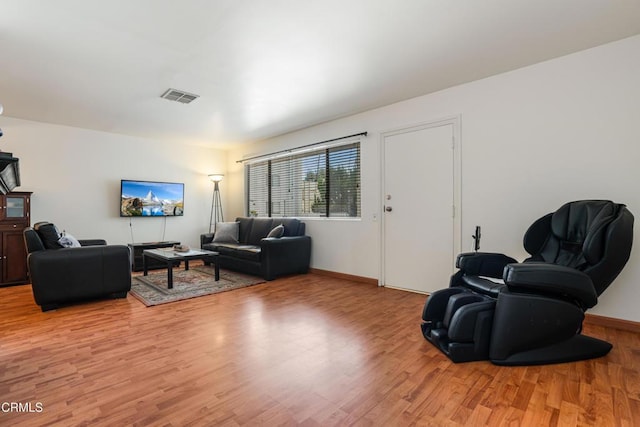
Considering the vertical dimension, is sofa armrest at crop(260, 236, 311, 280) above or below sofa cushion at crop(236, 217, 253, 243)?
below

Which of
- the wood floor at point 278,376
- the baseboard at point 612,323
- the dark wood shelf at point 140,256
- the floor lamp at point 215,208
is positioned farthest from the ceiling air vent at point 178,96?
the baseboard at point 612,323

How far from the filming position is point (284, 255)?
15.7ft

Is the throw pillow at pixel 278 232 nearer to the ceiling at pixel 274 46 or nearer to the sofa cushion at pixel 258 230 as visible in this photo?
the sofa cushion at pixel 258 230

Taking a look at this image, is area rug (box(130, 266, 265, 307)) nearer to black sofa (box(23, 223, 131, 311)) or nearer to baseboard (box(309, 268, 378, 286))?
black sofa (box(23, 223, 131, 311))

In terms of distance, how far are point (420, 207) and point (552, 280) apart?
6.54ft

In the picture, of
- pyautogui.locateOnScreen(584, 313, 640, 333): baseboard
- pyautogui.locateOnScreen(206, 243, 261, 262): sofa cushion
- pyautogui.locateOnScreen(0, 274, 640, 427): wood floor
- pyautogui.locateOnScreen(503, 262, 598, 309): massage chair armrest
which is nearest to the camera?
pyautogui.locateOnScreen(0, 274, 640, 427): wood floor

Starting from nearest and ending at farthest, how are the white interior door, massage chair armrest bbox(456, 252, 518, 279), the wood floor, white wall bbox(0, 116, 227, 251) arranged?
the wood floor, massage chair armrest bbox(456, 252, 518, 279), the white interior door, white wall bbox(0, 116, 227, 251)

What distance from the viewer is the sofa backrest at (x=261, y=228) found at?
17.2 ft


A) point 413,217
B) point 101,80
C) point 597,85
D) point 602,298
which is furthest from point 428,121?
point 101,80

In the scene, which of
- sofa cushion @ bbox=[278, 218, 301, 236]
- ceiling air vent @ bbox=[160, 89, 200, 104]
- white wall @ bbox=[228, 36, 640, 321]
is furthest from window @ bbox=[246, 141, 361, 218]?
ceiling air vent @ bbox=[160, 89, 200, 104]

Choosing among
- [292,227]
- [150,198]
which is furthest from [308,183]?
[150,198]

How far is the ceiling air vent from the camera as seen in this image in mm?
3691

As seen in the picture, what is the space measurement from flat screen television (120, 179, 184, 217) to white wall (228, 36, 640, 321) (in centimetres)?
456

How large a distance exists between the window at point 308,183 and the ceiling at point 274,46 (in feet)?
3.27
